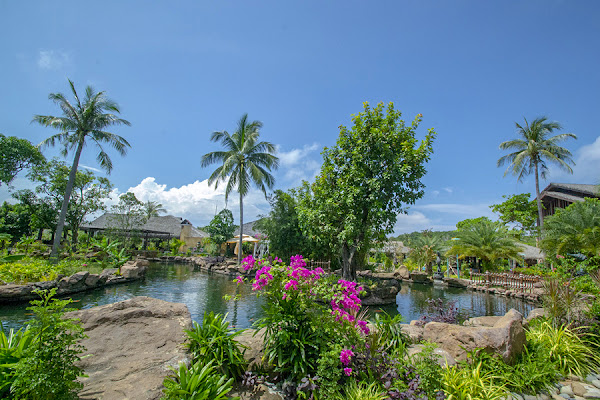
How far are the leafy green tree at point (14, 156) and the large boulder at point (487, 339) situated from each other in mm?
35642

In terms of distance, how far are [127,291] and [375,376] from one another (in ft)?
39.9

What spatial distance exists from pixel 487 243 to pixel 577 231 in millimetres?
8562

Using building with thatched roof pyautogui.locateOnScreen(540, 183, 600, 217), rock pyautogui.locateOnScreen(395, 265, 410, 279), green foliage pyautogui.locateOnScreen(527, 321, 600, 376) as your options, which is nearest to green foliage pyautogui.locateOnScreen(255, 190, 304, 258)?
rock pyautogui.locateOnScreen(395, 265, 410, 279)

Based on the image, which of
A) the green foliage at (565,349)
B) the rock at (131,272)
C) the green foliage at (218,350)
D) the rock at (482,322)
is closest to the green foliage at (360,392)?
the green foliage at (218,350)

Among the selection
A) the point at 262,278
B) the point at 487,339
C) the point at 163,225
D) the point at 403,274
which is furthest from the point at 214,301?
the point at 163,225

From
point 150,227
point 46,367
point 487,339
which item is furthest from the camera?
point 150,227

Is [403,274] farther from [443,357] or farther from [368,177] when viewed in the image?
[443,357]

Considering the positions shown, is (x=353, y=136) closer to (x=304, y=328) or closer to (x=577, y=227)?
(x=304, y=328)

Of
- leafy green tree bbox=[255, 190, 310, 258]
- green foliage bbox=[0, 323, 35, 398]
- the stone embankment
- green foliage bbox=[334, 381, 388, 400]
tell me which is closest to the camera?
green foliage bbox=[0, 323, 35, 398]

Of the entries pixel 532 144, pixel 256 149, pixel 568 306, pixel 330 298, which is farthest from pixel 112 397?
pixel 532 144

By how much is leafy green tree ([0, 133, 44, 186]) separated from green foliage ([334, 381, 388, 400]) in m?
35.0

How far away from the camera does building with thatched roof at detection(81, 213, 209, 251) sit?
92.9ft

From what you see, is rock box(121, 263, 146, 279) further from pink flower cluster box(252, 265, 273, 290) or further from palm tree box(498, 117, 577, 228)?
palm tree box(498, 117, 577, 228)

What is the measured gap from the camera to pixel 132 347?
391cm
